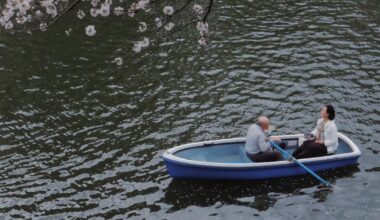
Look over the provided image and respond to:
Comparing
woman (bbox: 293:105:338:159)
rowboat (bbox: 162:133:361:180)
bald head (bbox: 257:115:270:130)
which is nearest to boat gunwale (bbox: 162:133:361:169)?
rowboat (bbox: 162:133:361:180)

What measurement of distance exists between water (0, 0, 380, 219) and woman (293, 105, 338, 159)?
75 centimetres

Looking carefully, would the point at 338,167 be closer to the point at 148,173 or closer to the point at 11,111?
the point at 148,173

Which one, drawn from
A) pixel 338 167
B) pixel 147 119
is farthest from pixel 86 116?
pixel 338 167

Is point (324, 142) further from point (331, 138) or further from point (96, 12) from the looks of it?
point (96, 12)

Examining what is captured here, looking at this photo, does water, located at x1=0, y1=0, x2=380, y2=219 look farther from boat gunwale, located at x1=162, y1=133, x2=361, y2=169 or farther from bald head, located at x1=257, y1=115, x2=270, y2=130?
bald head, located at x1=257, y1=115, x2=270, y2=130

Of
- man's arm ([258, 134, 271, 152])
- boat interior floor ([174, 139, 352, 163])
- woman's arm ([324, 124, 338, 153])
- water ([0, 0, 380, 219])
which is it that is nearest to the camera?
water ([0, 0, 380, 219])

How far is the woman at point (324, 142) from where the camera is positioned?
1570 cm

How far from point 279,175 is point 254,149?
106 cm

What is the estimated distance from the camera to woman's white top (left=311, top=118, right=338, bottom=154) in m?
15.7

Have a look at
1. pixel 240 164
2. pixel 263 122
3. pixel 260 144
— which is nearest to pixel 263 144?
pixel 260 144

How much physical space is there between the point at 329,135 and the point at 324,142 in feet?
0.94

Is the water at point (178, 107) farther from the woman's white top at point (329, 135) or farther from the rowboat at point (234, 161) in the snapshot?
the woman's white top at point (329, 135)

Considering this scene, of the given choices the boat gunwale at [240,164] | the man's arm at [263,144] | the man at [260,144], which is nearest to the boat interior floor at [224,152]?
the boat gunwale at [240,164]

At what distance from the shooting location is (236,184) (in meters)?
15.4
